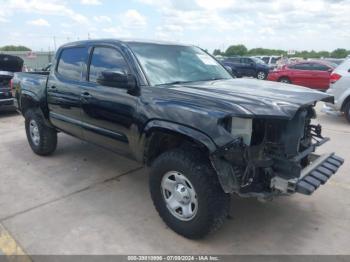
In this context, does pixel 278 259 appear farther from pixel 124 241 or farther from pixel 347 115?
pixel 347 115

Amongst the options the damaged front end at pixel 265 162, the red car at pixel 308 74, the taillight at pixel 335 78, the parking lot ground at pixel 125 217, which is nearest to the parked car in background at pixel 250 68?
the red car at pixel 308 74

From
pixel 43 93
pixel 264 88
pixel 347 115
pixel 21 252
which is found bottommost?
pixel 21 252

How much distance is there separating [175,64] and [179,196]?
5.42 ft

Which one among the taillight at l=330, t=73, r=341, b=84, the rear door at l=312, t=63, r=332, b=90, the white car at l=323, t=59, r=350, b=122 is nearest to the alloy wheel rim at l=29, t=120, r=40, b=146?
the white car at l=323, t=59, r=350, b=122

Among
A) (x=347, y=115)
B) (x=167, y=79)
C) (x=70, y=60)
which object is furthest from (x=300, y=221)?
(x=347, y=115)

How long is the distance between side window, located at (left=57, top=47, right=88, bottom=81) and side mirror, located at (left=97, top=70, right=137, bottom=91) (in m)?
1.13

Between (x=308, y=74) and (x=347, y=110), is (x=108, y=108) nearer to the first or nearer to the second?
(x=347, y=110)

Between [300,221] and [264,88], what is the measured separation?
1.44 m

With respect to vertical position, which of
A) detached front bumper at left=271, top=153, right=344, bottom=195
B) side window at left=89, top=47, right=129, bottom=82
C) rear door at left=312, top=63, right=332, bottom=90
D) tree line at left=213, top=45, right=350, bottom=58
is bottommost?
detached front bumper at left=271, top=153, right=344, bottom=195

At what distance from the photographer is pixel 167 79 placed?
371 cm

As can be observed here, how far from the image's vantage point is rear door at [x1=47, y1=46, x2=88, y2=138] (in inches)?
173

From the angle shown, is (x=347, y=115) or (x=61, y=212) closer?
(x=61, y=212)

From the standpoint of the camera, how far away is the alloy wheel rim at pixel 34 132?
18.1ft

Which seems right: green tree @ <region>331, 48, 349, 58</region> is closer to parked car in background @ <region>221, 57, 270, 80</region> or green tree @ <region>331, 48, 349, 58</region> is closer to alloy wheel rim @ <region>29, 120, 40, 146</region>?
parked car in background @ <region>221, 57, 270, 80</region>
